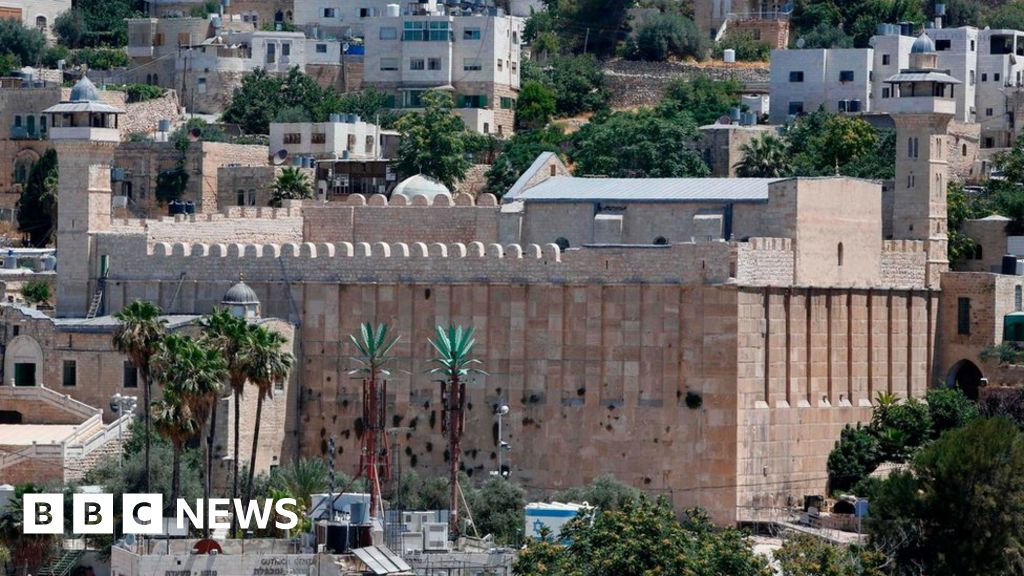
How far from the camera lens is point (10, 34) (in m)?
155

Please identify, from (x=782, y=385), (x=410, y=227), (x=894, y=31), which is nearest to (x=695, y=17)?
(x=894, y=31)

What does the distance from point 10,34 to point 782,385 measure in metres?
63.9

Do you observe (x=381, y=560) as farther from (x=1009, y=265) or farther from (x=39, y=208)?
(x=39, y=208)

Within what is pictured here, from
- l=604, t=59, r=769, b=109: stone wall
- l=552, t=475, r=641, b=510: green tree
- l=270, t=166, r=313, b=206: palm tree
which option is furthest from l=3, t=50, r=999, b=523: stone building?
l=604, t=59, r=769, b=109: stone wall

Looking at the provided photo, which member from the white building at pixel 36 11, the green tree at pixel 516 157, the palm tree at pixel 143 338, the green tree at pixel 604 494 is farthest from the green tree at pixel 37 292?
the white building at pixel 36 11

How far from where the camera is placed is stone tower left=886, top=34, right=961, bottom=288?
107000 millimetres

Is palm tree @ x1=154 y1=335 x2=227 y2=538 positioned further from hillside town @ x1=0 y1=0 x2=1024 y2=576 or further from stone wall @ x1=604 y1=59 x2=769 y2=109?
stone wall @ x1=604 y1=59 x2=769 y2=109

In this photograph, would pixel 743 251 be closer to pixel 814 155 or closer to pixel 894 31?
pixel 814 155

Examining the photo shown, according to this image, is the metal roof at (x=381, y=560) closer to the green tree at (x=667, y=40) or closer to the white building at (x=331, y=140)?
the white building at (x=331, y=140)

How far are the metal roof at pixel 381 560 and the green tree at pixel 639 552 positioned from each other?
9.05 feet

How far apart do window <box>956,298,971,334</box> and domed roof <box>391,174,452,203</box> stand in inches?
653

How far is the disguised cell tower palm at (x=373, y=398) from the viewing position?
3634 inches

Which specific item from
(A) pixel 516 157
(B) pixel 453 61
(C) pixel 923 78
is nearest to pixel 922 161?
(C) pixel 923 78

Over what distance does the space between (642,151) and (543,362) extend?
79.4ft
